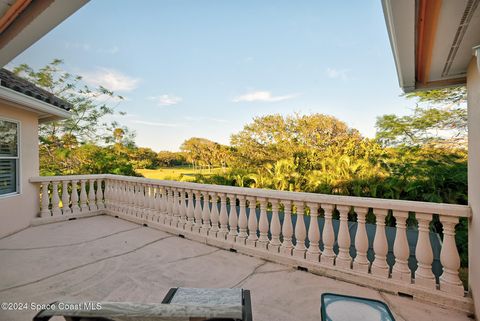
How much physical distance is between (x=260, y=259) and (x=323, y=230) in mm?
987

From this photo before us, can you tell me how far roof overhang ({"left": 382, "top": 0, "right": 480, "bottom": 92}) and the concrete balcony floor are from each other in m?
2.29

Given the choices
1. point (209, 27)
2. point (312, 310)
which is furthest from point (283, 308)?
point (209, 27)

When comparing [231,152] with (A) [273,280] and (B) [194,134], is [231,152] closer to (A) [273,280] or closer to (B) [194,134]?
(B) [194,134]

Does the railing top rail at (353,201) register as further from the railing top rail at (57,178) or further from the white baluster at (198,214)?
the railing top rail at (57,178)

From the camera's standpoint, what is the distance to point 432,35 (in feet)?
5.25

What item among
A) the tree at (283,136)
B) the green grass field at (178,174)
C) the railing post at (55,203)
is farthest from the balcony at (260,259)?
the tree at (283,136)

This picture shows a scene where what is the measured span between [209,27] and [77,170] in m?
7.03

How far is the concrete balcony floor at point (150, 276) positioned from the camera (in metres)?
2.28

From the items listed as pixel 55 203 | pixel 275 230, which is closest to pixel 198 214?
pixel 275 230

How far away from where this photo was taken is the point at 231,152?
1241 centimetres

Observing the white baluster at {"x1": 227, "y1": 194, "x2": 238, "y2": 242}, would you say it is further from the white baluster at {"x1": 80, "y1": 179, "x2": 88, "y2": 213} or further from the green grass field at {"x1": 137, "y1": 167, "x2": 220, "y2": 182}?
the green grass field at {"x1": 137, "y1": 167, "x2": 220, "y2": 182}

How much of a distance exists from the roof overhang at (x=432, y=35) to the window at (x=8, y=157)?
6.45 m

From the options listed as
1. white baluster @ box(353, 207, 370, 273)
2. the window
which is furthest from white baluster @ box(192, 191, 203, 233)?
the window

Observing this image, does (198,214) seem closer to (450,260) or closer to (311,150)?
(450,260)
